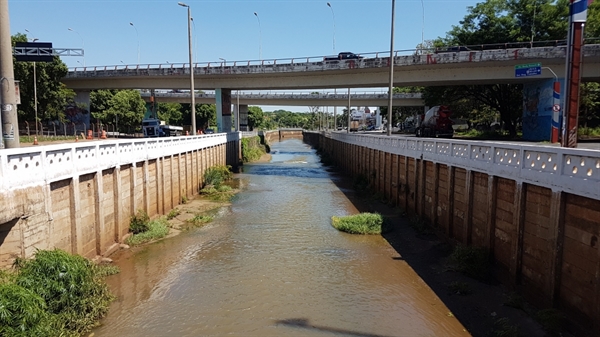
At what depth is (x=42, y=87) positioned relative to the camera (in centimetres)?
4303

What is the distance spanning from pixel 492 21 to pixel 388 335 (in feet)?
131

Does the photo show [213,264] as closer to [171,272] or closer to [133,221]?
[171,272]

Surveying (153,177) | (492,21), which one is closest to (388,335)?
(153,177)

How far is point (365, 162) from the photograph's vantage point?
99.3 ft

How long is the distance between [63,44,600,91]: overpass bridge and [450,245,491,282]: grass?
22094 millimetres

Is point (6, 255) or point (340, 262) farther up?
point (6, 255)

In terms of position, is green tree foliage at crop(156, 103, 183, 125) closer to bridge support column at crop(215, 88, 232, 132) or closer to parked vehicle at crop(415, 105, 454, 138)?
bridge support column at crop(215, 88, 232, 132)

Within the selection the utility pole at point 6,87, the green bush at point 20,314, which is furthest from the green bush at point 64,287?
the utility pole at point 6,87

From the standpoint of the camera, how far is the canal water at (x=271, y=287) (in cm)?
895

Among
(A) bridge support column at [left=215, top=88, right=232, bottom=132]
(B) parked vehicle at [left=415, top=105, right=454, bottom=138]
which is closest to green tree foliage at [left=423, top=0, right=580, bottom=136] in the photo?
(B) parked vehicle at [left=415, top=105, right=454, bottom=138]

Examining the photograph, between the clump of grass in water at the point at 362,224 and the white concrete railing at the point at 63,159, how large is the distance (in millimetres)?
8727

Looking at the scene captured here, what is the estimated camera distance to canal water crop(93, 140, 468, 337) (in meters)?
8.95

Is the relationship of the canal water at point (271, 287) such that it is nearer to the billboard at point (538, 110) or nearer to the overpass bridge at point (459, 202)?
the overpass bridge at point (459, 202)

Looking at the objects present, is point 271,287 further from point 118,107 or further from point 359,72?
point 118,107
